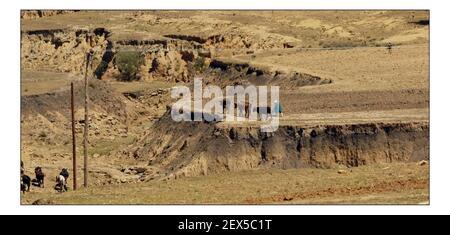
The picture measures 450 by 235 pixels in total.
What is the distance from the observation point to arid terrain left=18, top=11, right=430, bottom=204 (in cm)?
3544

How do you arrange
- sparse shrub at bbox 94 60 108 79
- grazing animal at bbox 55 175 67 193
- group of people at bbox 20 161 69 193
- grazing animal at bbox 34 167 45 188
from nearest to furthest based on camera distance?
group of people at bbox 20 161 69 193
grazing animal at bbox 55 175 67 193
grazing animal at bbox 34 167 45 188
sparse shrub at bbox 94 60 108 79

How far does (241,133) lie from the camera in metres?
37.9

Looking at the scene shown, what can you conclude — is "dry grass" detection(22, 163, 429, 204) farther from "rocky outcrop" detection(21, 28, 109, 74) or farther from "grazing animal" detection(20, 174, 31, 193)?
"rocky outcrop" detection(21, 28, 109, 74)

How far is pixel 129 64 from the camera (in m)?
67.2

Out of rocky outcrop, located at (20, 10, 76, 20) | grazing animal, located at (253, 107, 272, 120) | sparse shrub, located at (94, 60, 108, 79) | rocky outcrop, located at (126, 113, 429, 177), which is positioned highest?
rocky outcrop, located at (20, 10, 76, 20)

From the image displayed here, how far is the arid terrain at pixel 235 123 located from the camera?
35.4 m

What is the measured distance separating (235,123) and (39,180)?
6.44 metres

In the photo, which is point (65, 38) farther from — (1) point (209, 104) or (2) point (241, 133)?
(2) point (241, 133)

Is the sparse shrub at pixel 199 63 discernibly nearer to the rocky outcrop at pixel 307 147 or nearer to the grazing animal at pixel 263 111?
the grazing animal at pixel 263 111

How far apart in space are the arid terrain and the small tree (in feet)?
0.41

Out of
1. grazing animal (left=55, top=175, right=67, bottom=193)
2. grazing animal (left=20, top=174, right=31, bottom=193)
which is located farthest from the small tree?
grazing animal (left=20, top=174, right=31, bottom=193)

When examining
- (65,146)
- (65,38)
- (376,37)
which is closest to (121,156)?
(65,146)

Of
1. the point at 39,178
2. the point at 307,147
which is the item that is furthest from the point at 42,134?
the point at 307,147

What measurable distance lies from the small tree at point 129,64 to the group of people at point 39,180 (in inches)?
995
